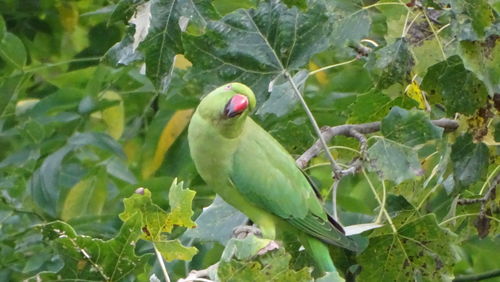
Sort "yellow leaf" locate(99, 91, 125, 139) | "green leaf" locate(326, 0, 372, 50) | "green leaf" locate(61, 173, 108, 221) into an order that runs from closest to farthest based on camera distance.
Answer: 1. "green leaf" locate(326, 0, 372, 50)
2. "green leaf" locate(61, 173, 108, 221)
3. "yellow leaf" locate(99, 91, 125, 139)

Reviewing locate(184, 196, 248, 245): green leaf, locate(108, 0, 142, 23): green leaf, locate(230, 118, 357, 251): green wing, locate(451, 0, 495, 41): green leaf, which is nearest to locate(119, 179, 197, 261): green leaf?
locate(184, 196, 248, 245): green leaf

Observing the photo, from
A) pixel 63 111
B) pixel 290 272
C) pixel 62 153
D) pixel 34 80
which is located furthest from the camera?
pixel 34 80

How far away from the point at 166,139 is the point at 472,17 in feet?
4.65

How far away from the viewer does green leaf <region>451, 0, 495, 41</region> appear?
7.77 ft

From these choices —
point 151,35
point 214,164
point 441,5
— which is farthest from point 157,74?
point 441,5

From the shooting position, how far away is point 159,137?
3.57 meters

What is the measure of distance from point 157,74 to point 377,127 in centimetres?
53

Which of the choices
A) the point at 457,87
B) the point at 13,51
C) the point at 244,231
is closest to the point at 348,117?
the point at 457,87

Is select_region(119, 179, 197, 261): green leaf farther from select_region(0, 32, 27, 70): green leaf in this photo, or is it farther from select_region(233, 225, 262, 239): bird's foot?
select_region(0, 32, 27, 70): green leaf

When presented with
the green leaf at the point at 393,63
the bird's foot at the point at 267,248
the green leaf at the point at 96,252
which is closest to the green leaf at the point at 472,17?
the green leaf at the point at 393,63

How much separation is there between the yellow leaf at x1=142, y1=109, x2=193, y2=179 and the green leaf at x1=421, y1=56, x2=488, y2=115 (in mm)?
1235

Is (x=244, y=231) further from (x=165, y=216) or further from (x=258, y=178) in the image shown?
(x=165, y=216)

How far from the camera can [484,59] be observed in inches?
95.0

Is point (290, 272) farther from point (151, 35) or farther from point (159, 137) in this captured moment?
point (159, 137)
